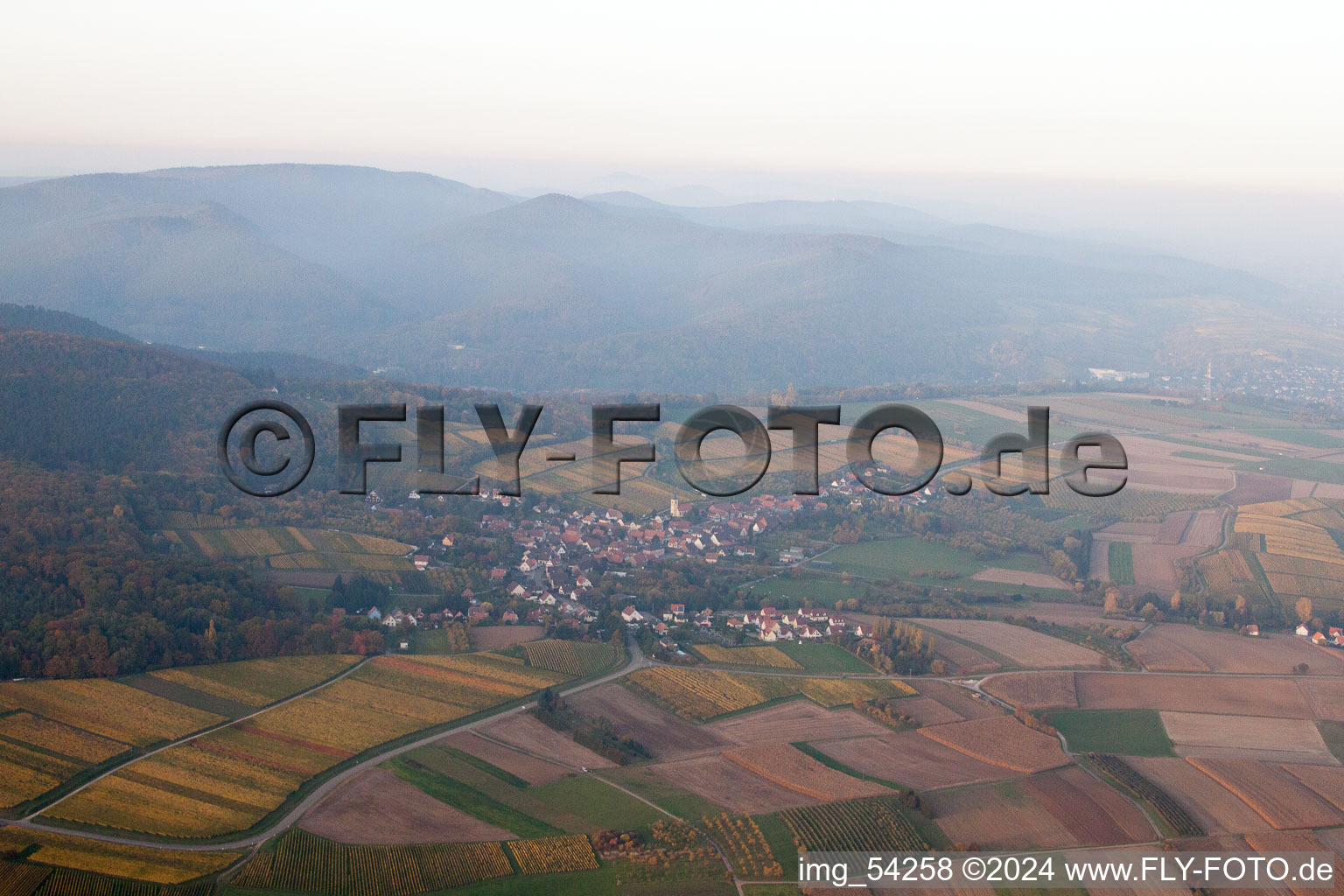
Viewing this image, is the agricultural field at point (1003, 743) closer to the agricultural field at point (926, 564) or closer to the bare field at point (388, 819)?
the bare field at point (388, 819)

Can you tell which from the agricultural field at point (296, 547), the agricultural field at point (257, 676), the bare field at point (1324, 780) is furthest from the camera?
the agricultural field at point (296, 547)

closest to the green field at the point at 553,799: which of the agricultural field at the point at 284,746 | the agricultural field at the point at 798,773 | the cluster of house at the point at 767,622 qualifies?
the agricultural field at the point at 284,746

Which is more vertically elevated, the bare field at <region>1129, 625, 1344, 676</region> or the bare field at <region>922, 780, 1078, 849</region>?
the bare field at <region>1129, 625, 1344, 676</region>

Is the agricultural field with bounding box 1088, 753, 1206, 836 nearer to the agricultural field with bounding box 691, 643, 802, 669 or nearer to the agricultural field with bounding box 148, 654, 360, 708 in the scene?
the agricultural field with bounding box 691, 643, 802, 669

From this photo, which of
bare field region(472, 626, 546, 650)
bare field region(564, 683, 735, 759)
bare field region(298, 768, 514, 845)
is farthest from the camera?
bare field region(472, 626, 546, 650)

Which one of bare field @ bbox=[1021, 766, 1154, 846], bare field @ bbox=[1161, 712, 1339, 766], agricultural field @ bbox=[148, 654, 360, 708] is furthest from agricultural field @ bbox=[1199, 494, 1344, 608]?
agricultural field @ bbox=[148, 654, 360, 708]

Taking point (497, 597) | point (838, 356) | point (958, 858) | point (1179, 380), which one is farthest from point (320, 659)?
point (1179, 380)

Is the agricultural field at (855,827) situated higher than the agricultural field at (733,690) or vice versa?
the agricultural field at (733,690)
